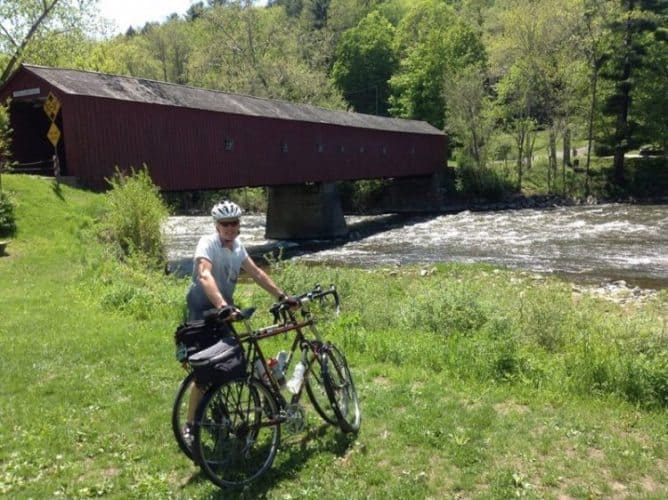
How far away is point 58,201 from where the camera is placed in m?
15.1

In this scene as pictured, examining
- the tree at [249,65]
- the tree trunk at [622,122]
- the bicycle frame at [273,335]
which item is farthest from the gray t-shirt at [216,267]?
the tree at [249,65]

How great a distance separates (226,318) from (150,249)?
10156mm

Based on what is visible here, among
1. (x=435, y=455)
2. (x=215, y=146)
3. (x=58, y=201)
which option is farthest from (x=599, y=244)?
(x=435, y=455)

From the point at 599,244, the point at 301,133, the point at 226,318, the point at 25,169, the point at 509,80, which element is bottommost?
the point at 599,244

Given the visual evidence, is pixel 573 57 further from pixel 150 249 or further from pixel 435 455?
pixel 435 455

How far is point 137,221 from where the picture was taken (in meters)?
13.1

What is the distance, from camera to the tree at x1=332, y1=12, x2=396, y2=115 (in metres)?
60.2

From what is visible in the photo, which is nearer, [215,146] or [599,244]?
[215,146]

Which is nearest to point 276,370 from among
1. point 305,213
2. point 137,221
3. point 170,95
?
point 137,221

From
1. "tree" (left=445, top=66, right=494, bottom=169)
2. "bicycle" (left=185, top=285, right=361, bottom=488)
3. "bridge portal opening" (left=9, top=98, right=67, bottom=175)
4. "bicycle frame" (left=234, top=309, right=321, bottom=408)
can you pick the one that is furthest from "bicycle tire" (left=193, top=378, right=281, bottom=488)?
"tree" (left=445, top=66, right=494, bottom=169)

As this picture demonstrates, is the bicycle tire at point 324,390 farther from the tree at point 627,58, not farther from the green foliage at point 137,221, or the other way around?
the tree at point 627,58

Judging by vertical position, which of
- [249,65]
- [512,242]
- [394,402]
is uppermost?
[249,65]

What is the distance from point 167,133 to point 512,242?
46.2ft

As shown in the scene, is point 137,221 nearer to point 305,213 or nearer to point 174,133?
point 174,133
